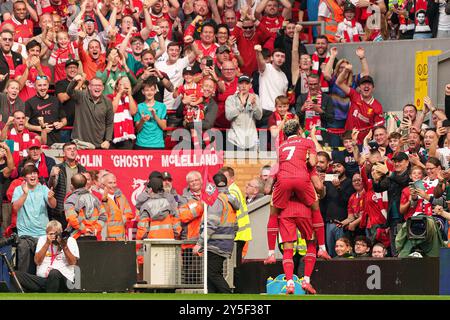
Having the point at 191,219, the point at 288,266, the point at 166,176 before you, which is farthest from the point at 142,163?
the point at 288,266

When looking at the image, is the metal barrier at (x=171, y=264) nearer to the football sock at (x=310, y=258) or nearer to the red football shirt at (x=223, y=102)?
the football sock at (x=310, y=258)

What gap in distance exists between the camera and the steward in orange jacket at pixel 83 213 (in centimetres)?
2334

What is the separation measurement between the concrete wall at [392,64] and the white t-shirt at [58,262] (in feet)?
29.2

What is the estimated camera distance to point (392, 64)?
2942cm

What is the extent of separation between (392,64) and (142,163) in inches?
236

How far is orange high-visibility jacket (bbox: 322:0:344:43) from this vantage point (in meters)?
30.0

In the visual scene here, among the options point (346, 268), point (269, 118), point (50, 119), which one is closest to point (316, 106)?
point (269, 118)

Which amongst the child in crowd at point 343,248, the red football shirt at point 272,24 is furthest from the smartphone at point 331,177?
the red football shirt at point 272,24

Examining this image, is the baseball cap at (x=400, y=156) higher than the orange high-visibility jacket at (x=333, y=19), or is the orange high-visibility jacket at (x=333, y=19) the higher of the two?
the orange high-visibility jacket at (x=333, y=19)

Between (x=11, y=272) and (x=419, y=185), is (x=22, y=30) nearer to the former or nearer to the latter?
(x=11, y=272)

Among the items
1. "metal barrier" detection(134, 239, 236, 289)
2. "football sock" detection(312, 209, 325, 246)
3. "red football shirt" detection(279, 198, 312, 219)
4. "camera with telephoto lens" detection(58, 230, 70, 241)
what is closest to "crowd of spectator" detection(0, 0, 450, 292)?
"camera with telephoto lens" detection(58, 230, 70, 241)

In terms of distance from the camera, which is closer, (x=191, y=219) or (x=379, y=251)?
(x=191, y=219)

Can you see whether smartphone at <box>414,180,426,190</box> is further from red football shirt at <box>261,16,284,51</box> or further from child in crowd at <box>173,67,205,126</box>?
red football shirt at <box>261,16,284,51</box>

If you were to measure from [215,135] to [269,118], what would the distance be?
3.52 ft
